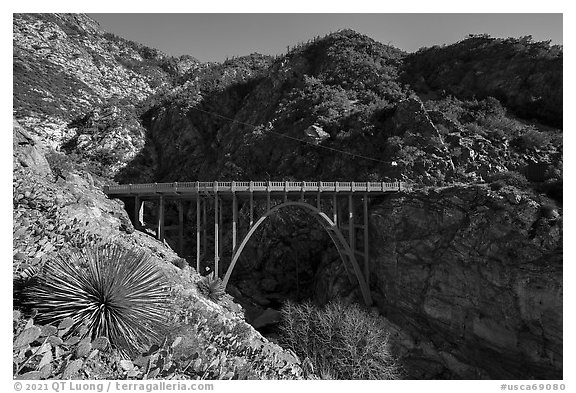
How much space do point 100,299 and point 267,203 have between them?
15381 millimetres

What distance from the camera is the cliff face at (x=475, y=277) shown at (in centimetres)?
1600

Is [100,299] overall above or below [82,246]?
below

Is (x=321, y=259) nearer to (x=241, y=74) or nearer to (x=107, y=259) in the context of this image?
(x=107, y=259)

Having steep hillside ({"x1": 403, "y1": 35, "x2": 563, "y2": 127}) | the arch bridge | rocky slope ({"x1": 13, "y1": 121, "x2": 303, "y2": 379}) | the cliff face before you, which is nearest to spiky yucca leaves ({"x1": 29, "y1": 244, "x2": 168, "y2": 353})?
rocky slope ({"x1": 13, "y1": 121, "x2": 303, "y2": 379})

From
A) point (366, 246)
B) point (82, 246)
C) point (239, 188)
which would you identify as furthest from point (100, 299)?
point (366, 246)

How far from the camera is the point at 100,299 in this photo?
19.0ft

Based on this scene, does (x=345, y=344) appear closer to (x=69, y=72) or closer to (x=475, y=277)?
(x=475, y=277)

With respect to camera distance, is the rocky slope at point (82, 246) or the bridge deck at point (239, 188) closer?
the rocky slope at point (82, 246)

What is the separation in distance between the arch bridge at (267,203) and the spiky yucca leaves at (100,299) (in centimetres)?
1329

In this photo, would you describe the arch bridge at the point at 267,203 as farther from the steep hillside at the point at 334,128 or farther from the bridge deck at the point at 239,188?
the steep hillside at the point at 334,128

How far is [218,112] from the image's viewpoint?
47969 millimetres

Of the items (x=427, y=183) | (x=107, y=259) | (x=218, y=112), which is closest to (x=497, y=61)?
(x=427, y=183)

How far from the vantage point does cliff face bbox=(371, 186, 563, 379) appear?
1600 centimetres

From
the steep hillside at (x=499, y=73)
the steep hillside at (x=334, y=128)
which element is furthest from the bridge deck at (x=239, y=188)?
the steep hillside at (x=499, y=73)
